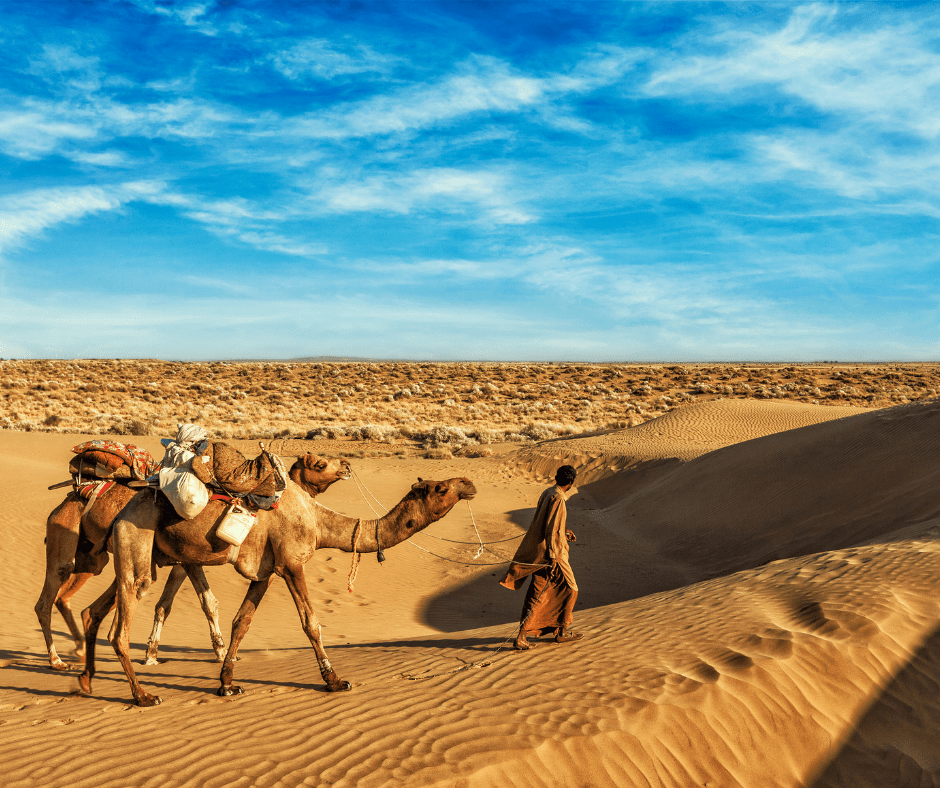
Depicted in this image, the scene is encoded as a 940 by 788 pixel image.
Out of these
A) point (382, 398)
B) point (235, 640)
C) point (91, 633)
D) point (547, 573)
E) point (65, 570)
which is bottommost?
point (91, 633)

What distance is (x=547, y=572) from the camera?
7.52m

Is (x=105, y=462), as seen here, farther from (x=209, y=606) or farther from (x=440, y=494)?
(x=440, y=494)

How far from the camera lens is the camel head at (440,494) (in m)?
6.45

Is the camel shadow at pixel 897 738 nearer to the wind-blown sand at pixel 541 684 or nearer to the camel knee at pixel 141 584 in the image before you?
the wind-blown sand at pixel 541 684

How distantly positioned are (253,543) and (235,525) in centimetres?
33

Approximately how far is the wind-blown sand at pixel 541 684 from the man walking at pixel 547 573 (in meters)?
0.33

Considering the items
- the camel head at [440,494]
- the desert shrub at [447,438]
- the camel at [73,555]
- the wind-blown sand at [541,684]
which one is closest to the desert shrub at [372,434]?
the desert shrub at [447,438]

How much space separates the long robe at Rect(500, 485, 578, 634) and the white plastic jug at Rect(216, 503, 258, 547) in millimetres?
2898

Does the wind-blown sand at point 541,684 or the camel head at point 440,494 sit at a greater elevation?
the camel head at point 440,494

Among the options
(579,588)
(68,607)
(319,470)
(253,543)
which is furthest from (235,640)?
(579,588)

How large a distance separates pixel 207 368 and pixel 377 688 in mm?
75303

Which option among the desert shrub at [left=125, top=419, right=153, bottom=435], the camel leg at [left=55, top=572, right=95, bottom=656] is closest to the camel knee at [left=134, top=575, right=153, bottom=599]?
the camel leg at [left=55, top=572, right=95, bottom=656]

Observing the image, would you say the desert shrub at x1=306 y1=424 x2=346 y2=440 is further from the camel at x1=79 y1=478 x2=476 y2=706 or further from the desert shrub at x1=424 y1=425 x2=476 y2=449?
the camel at x1=79 y1=478 x2=476 y2=706

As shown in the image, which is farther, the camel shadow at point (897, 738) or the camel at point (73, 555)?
the camel at point (73, 555)
